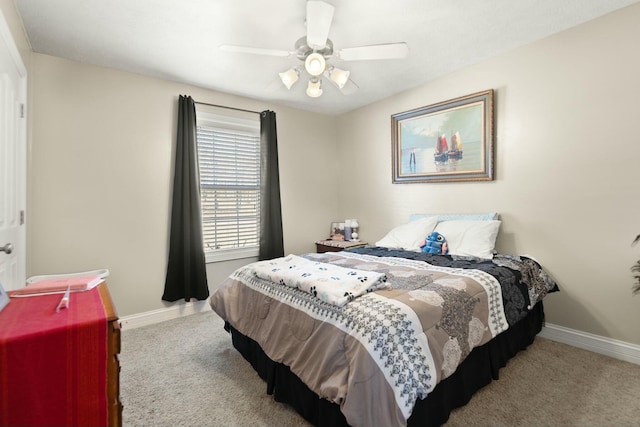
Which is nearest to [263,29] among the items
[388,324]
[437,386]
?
[388,324]

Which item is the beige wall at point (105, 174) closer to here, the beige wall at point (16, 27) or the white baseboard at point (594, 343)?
the beige wall at point (16, 27)

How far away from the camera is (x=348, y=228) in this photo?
4250 millimetres

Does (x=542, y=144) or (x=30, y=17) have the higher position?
(x=30, y=17)

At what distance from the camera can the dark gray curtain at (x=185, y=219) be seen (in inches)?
125

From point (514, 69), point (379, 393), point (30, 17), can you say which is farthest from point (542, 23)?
point (30, 17)

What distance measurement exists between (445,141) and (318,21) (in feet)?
6.46

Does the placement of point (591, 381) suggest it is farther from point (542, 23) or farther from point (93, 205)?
point (93, 205)

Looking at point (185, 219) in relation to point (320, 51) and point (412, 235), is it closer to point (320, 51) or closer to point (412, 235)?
point (320, 51)

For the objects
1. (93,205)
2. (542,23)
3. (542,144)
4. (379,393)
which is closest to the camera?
(379,393)

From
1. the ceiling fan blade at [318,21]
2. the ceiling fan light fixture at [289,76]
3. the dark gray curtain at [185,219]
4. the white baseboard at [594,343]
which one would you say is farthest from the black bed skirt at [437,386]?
the ceiling fan blade at [318,21]

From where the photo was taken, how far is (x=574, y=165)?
2.43 m

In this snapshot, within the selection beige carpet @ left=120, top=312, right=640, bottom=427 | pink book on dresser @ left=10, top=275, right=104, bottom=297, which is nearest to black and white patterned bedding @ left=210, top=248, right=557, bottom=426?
beige carpet @ left=120, top=312, right=640, bottom=427

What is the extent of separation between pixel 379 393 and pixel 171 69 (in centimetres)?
314

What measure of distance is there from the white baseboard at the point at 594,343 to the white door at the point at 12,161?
3.69 metres
